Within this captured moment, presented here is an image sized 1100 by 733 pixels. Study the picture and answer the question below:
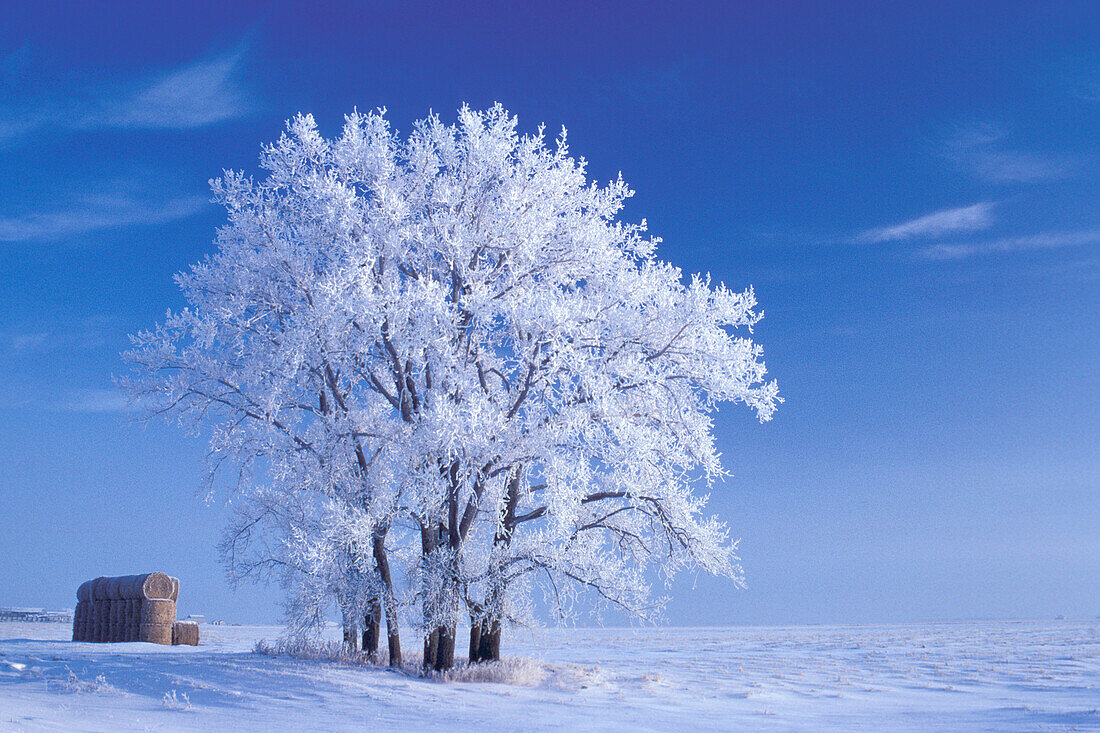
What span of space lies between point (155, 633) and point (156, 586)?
5.15ft

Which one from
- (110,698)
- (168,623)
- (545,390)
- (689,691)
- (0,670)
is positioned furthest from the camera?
(168,623)

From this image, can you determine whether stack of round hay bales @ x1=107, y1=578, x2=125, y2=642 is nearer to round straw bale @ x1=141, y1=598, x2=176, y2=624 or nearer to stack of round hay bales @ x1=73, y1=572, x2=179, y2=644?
stack of round hay bales @ x1=73, y1=572, x2=179, y2=644

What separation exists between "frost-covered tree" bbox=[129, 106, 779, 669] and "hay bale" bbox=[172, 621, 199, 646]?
10862 mm

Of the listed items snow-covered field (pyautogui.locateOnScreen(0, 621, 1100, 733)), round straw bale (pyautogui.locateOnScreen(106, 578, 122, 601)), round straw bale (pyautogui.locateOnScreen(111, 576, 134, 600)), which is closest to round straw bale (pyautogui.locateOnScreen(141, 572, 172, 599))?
round straw bale (pyautogui.locateOnScreen(111, 576, 134, 600))

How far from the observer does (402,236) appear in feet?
59.9

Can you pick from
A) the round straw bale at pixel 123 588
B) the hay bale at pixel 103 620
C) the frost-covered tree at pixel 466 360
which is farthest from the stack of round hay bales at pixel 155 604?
the frost-covered tree at pixel 466 360

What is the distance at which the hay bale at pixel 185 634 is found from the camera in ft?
91.4

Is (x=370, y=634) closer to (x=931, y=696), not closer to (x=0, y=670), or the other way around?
(x=0, y=670)

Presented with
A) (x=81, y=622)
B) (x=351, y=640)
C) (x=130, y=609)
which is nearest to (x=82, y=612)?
(x=81, y=622)

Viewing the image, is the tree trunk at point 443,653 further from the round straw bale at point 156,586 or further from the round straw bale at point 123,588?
the round straw bale at point 123,588

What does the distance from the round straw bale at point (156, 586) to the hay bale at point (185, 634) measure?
1.50 metres

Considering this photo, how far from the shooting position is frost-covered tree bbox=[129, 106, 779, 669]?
16.8 meters

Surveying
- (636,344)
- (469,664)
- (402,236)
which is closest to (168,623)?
(469,664)

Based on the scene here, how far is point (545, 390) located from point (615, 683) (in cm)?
729
